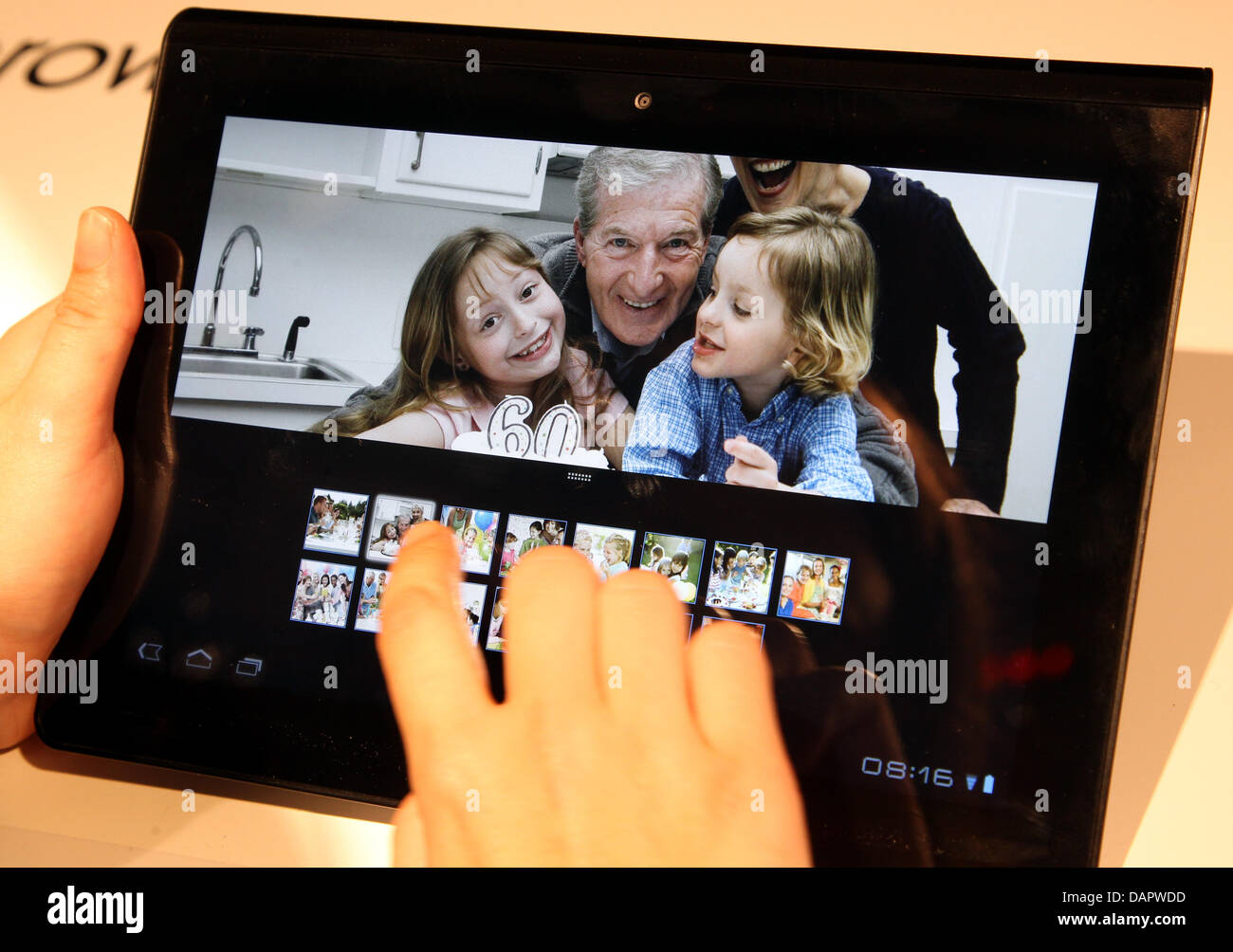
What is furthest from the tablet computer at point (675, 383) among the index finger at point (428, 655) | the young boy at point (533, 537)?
the index finger at point (428, 655)

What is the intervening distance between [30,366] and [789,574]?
1.65 feet

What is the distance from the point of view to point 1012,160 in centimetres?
49

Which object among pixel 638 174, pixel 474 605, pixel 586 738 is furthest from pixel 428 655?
pixel 638 174

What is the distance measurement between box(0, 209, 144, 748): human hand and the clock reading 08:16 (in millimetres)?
476

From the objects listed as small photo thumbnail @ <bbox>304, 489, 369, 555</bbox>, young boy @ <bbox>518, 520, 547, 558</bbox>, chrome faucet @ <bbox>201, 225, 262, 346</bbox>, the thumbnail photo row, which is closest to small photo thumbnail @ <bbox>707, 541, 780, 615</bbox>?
the thumbnail photo row

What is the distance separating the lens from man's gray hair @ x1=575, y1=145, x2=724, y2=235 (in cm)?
51

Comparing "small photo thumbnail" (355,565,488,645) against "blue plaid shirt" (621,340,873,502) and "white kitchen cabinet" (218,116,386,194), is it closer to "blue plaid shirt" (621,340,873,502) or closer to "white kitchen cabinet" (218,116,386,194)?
"blue plaid shirt" (621,340,873,502)

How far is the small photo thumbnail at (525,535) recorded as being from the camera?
507 mm

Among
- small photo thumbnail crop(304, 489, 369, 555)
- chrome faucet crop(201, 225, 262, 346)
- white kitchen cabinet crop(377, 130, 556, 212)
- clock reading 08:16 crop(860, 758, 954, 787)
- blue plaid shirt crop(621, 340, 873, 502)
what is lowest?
clock reading 08:16 crop(860, 758, 954, 787)

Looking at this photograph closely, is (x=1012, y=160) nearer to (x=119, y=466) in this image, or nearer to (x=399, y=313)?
(x=399, y=313)

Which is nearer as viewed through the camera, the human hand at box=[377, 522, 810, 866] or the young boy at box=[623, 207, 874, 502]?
the human hand at box=[377, 522, 810, 866]

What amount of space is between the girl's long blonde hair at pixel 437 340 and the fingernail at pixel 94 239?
0.17m

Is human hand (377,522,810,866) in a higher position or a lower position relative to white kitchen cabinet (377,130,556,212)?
lower
